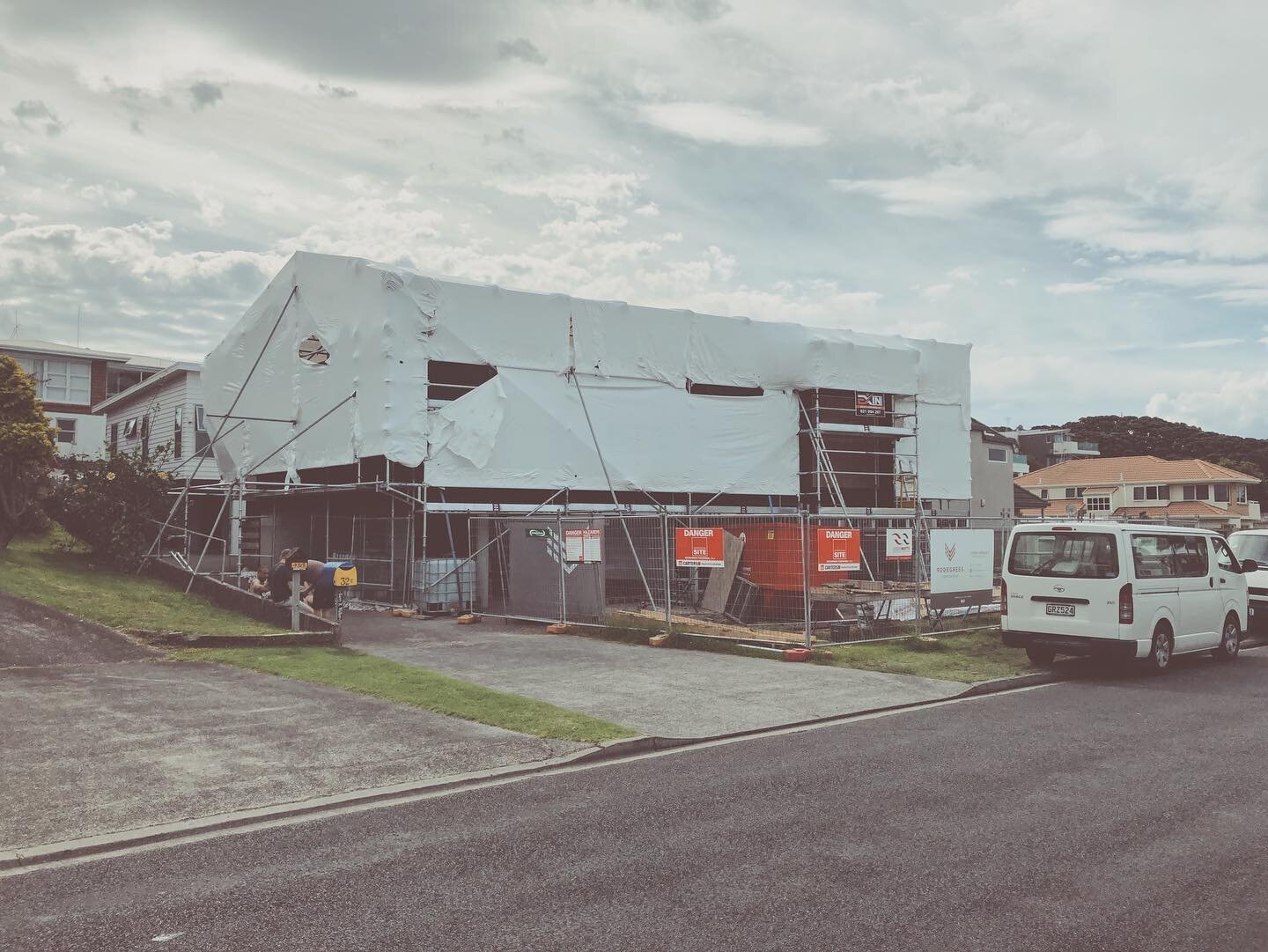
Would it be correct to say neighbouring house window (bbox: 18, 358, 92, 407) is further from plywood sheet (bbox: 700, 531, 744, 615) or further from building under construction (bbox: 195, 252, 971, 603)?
plywood sheet (bbox: 700, 531, 744, 615)

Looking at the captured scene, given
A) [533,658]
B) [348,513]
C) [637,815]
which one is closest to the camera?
[637,815]

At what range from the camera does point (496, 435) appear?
2317 centimetres

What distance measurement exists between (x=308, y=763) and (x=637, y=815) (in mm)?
2839

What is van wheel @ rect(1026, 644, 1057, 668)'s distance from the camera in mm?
12872

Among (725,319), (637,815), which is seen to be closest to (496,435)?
(725,319)

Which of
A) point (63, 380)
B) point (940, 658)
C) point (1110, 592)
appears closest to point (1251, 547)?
point (1110, 592)

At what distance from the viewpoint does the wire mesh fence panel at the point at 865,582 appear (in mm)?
14422

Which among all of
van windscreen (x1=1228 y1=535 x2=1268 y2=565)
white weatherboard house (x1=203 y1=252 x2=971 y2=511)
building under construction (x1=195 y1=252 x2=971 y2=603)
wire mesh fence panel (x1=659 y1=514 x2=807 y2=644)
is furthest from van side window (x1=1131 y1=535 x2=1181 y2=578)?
white weatherboard house (x1=203 y1=252 x2=971 y2=511)

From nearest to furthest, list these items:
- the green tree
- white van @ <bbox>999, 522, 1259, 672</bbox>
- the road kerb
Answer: the road kerb, white van @ <bbox>999, 522, 1259, 672</bbox>, the green tree

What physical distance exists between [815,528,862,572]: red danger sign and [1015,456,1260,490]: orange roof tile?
59.5m

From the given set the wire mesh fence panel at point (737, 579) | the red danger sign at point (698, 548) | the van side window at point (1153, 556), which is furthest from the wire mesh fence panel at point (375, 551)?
the van side window at point (1153, 556)

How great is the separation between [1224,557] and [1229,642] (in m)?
1.17

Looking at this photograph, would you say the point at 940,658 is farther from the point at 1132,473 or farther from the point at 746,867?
the point at 1132,473

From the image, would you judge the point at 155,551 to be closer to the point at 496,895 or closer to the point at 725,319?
the point at 725,319
